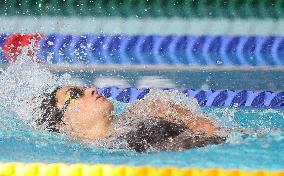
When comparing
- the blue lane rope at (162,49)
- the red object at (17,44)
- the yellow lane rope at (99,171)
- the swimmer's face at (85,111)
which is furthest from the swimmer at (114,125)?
the red object at (17,44)

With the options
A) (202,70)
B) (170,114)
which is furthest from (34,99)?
(202,70)

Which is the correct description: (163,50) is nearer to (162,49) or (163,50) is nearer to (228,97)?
(162,49)

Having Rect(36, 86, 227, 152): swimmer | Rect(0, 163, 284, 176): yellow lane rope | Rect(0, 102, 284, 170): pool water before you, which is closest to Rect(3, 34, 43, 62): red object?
Rect(0, 102, 284, 170): pool water

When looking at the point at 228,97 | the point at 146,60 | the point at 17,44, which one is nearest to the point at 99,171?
the point at 228,97

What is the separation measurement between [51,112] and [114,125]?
0.84 feet

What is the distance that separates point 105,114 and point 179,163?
401mm

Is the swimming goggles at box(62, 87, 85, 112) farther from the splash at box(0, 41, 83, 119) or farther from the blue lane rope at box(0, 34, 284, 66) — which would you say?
the blue lane rope at box(0, 34, 284, 66)

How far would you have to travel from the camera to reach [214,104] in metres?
4.00

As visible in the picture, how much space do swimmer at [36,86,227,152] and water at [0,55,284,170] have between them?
0.17ft

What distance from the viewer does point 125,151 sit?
2920 millimetres

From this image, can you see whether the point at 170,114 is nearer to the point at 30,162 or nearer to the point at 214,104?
the point at 30,162

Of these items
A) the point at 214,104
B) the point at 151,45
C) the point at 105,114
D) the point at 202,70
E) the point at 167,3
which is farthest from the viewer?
the point at 167,3

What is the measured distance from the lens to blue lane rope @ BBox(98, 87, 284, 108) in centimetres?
395

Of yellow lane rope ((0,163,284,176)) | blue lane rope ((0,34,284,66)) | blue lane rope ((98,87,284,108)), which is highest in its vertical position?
blue lane rope ((0,34,284,66))
